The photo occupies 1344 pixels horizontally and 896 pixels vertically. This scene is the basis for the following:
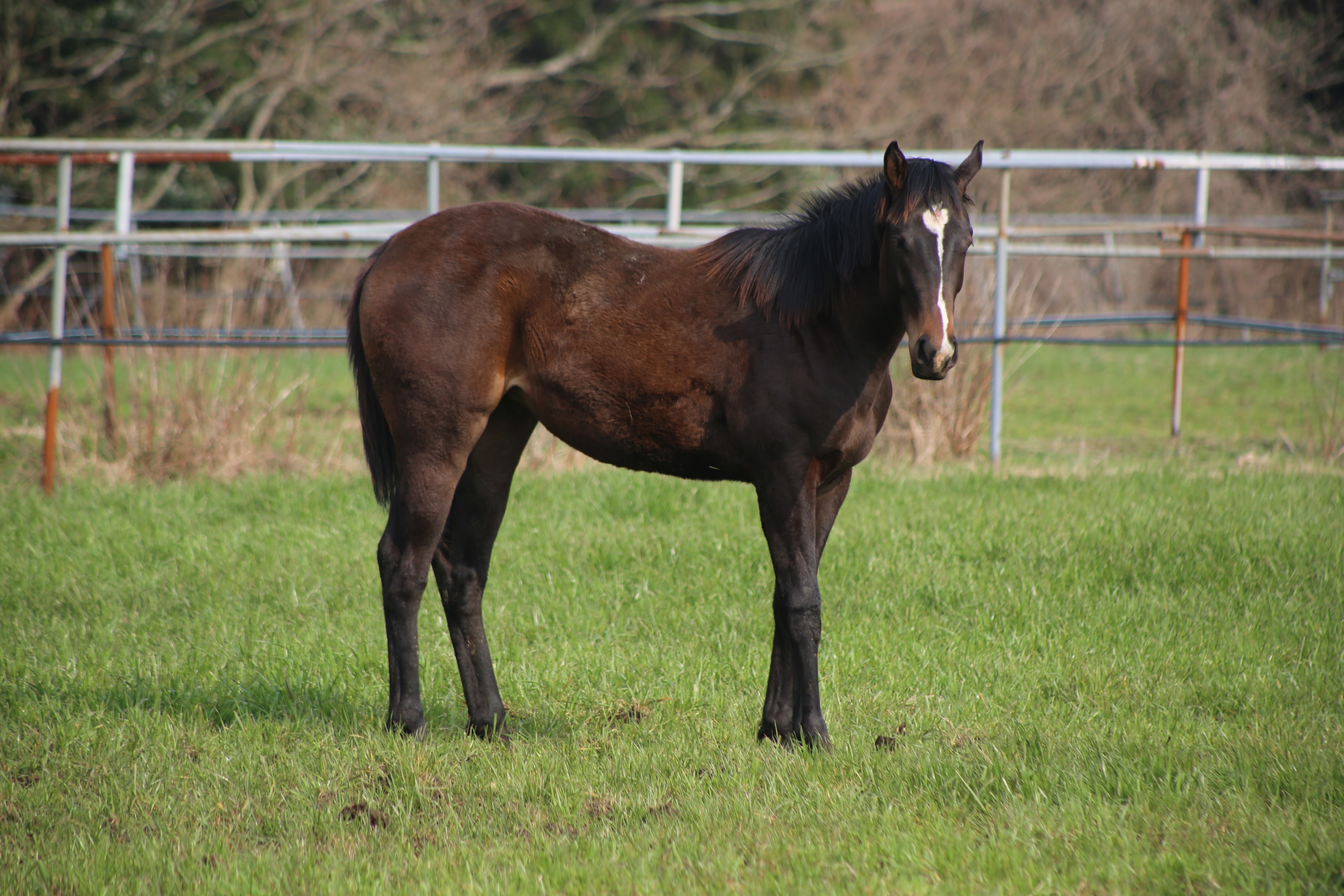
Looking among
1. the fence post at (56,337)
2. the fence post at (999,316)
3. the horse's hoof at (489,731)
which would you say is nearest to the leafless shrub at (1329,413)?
the fence post at (999,316)

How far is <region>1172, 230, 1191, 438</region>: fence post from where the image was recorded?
8359 millimetres

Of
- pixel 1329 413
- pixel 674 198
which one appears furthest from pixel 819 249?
pixel 1329 413

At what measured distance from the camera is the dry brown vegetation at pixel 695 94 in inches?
671

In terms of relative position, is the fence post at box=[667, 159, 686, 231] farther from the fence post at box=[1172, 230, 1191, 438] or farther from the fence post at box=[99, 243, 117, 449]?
the fence post at box=[99, 243, 117, 449]

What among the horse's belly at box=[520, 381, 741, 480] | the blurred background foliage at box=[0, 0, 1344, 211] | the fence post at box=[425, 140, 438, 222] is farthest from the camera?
the blurred background foliage at box=[0, 0, 1344, 211]

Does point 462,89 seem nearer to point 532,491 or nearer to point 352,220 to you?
point 352,220

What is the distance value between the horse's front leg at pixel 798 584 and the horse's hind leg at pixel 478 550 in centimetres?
100

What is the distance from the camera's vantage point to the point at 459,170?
2166 cm

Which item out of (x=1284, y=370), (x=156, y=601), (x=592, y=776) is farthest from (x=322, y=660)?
(x=1284, y=370)

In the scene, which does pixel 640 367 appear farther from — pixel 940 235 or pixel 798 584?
pixel 940 235

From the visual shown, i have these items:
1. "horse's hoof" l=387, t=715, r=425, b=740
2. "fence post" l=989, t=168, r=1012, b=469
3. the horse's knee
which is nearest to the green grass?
"horse's hoof" l=387, t=715, r=425, b=740

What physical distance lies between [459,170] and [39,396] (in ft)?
42.6

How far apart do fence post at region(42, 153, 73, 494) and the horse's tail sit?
169 inches

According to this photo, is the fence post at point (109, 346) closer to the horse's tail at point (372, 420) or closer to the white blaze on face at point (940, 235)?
the horse's tail at point (372, 420)
